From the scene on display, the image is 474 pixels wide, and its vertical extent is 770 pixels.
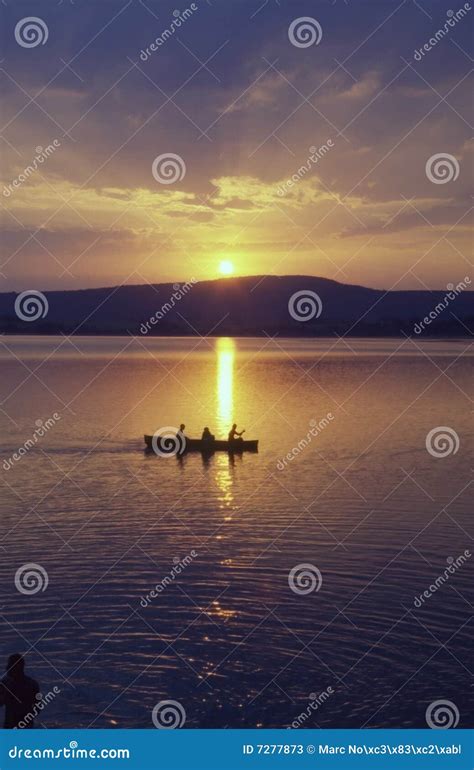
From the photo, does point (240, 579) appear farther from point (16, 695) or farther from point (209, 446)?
point (209, 446)

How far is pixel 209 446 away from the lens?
47.8 metres

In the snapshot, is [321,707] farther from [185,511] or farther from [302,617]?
[185,511]

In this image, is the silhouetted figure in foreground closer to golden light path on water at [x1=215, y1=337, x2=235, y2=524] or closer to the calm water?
the calm water

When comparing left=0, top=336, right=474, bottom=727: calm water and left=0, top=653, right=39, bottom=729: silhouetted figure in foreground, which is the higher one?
left=0, top=336, right=474, bottom=727: calm water

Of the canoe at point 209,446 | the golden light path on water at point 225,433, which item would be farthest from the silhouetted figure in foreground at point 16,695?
the canoe at point 209,446

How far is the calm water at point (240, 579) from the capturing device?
16.7 m

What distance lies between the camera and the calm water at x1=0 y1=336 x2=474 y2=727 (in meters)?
16.7

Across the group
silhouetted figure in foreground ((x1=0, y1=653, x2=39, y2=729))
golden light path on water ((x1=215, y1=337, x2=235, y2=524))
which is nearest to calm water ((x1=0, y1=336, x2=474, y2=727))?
golden light path on water ((x1=215, y1=337, x2=235, y2=524))

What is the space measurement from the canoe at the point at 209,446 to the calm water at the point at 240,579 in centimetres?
61

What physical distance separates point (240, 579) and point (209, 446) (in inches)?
962

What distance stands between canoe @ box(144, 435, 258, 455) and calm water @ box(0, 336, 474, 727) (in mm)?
606

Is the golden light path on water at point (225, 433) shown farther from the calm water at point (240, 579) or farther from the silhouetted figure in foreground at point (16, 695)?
the silhouetted figure in foreground at point (16, 695)

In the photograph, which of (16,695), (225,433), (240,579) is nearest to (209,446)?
(225,433)

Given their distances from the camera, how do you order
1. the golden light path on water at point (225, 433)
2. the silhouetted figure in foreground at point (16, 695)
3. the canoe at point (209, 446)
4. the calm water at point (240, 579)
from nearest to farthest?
1. the silhouetted figure in foreground at point (16, 695)
2. the calm water at point (240, 579)
3. the golden light path on water at point (225, 433)
4. the canoe at point (209, 446)
